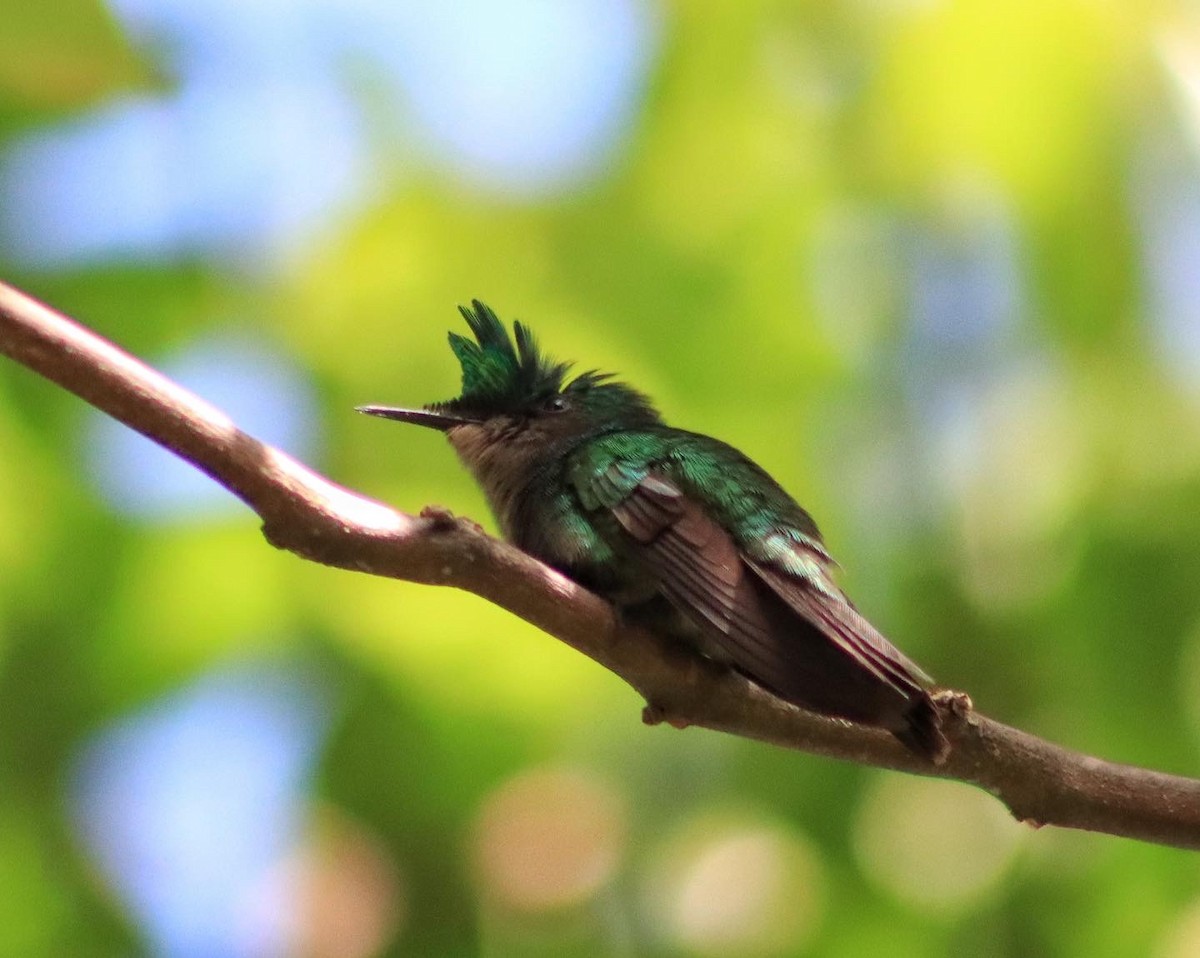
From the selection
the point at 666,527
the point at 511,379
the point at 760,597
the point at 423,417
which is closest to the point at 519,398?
the point at 511,379

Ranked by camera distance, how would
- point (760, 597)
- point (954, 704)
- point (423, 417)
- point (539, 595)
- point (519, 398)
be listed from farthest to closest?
point (519, 398) → point (423, 417) → point (760, 597) → point (954, 704) → point (539, 595)

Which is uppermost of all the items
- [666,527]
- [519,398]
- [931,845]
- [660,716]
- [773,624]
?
[519,398]

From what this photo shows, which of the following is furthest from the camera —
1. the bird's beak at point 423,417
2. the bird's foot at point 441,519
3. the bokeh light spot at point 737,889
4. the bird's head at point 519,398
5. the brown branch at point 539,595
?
the bokeh light spot at point 737,889

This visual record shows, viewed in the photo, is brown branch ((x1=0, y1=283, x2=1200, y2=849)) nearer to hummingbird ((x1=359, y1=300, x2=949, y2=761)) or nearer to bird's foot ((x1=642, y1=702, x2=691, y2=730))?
bird's foot ((x1=642, y1=702, x2=691, y2=730))

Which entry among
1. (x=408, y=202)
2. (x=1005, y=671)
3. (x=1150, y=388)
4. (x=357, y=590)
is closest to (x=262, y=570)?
(x=357, y=590)

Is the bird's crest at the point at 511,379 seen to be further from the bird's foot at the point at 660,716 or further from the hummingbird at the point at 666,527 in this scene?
the bird's foot at the point at 660,716

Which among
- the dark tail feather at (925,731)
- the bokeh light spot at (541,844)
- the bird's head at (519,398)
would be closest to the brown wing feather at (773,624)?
the dark tail feather at (925,731)

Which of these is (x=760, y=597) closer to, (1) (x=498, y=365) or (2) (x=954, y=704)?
(2) (x=954, y=704)
